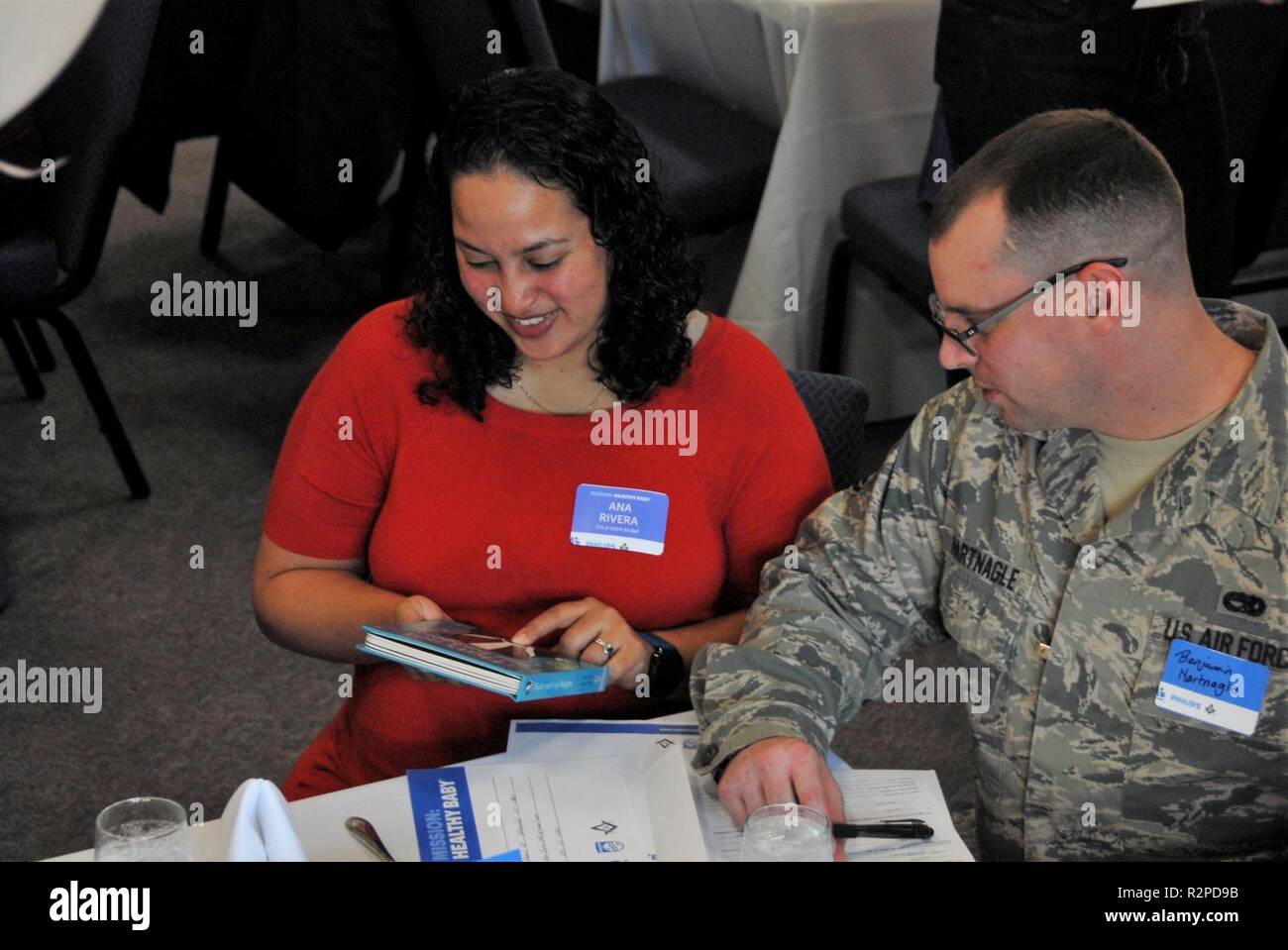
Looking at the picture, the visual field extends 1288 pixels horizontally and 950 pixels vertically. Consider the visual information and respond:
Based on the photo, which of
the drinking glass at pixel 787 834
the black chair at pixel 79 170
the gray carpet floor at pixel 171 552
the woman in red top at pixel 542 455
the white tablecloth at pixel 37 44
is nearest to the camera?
the white tablecloth at pixel 37 44

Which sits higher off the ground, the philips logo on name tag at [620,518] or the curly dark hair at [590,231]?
the curly dark hair at [590,231]

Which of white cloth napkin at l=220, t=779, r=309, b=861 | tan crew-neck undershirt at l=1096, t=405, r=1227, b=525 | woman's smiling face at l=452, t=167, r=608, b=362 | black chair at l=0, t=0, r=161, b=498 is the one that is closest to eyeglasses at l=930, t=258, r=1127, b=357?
tan crew-neck undershirt at l=1096, t=405, r=1227, b=525

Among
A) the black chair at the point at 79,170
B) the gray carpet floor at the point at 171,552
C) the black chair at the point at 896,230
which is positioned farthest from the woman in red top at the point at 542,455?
the black chair at the point at 79,170

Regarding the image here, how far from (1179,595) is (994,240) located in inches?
14.3

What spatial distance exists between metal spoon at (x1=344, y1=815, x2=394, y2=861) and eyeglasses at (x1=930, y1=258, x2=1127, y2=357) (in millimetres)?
690

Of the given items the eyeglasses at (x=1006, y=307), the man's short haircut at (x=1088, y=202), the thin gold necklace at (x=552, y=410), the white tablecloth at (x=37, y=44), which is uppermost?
the white tablecloth at (x=37, y=44)

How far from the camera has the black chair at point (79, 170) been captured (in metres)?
2.82

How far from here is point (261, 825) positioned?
1150 millimetres

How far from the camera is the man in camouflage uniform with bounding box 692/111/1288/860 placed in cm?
131

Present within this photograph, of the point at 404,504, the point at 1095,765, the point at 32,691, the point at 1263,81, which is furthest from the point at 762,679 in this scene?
the point at 1263,81

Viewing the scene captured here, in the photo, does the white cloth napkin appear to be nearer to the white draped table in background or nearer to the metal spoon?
the metal spoon

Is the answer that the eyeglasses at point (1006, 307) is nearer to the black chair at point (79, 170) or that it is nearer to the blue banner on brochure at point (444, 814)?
the blue banner on brochure at point (444, 814)

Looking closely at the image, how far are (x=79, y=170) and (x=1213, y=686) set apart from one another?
2363mm
